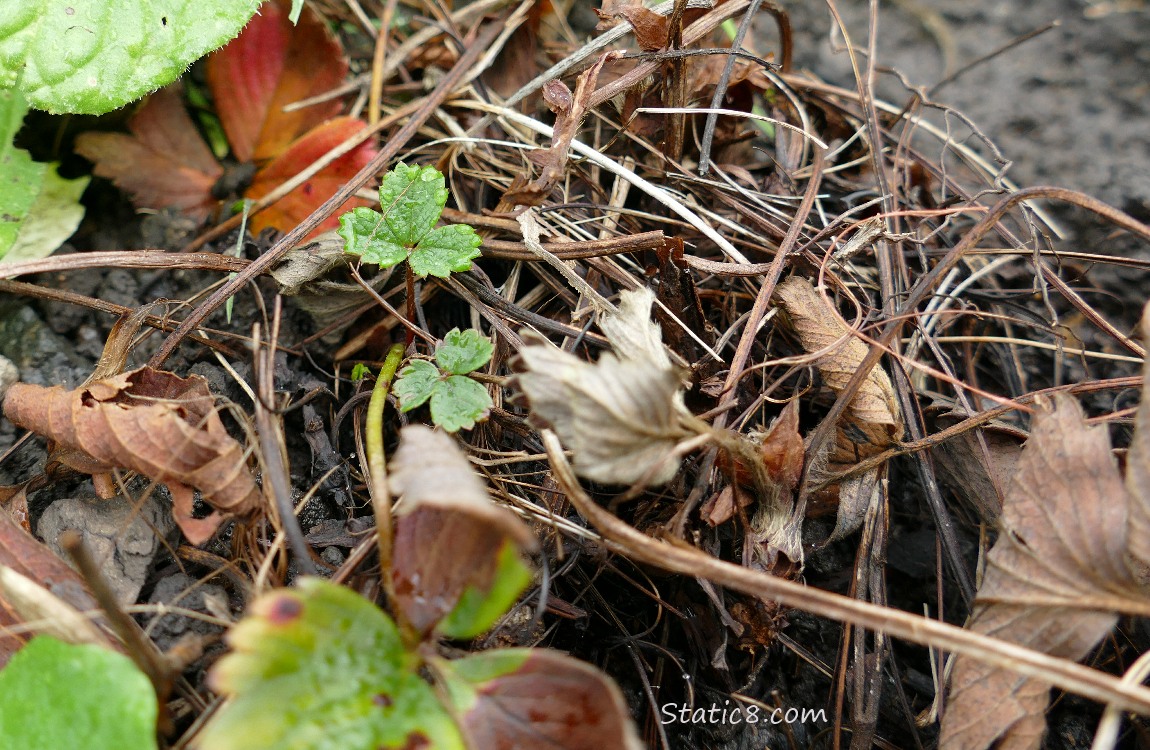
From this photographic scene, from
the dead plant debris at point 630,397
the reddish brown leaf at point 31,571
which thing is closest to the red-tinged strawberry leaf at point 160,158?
the dead plant debris at point 630,397

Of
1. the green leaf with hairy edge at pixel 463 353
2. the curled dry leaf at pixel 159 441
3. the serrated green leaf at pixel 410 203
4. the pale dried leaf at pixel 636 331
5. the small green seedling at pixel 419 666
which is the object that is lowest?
the small green seedling at pixel 419 666

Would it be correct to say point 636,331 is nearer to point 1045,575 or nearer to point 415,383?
point 415,383

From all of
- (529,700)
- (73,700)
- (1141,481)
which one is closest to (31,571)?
(73,700)

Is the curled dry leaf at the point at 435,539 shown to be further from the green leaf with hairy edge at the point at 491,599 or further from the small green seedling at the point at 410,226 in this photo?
the small green seedling at the point at 410,226

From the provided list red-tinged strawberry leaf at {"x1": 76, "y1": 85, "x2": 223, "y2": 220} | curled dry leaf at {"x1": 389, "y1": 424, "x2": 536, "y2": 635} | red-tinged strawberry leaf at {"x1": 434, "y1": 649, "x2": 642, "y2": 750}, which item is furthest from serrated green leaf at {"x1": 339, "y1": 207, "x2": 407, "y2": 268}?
red-tinged strawberry leaf at {"x1": 434, "y1": 649, "x2": 642, "y2": 750}

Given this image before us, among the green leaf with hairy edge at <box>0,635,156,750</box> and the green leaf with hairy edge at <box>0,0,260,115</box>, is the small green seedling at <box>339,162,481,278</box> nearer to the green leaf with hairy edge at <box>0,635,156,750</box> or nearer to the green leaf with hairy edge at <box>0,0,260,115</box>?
the green leaf with hairy edge at <box>0,0,260,115</box>

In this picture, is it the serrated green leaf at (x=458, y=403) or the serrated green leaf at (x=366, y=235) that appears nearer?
the serrated green leaf at (x=458, y=403)

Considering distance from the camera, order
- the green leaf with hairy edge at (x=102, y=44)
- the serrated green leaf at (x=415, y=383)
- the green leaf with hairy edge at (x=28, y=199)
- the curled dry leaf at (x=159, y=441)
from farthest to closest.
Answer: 1. the green leaf with hairy edge at (x=28, y=199)
2. the green leaf with hairy edge at (x=102, y=44)
3. the serrated green leaf at (x=415, y=383)
4. the curled dry leaf at (x=159, y=441)

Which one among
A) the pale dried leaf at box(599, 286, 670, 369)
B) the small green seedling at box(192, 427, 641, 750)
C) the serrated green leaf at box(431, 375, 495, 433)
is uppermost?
the pale dried leaf at box(599, 286, 670, 369)
